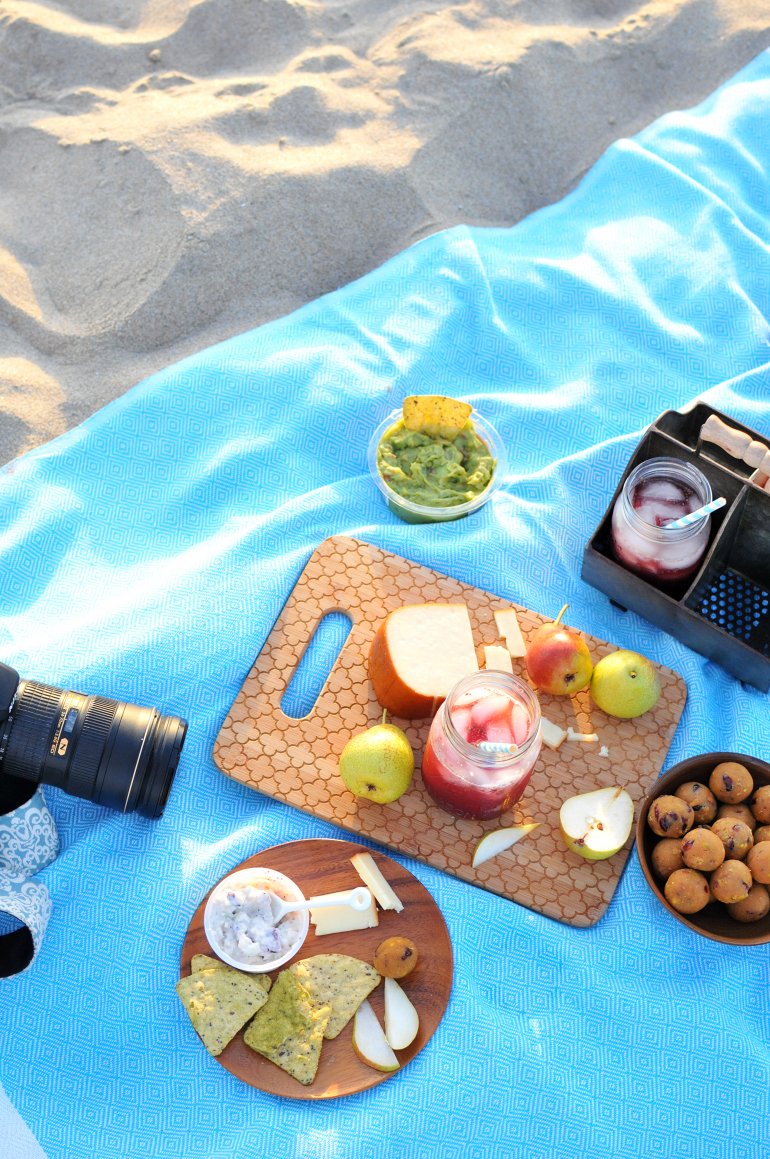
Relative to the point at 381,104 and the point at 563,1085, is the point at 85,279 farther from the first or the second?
the point at 563,1085

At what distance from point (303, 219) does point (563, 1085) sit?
1.99 meters

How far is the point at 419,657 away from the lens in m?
1.72

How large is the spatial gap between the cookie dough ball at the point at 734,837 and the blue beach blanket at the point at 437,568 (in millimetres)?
198

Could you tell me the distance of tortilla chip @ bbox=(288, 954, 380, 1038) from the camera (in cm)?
152

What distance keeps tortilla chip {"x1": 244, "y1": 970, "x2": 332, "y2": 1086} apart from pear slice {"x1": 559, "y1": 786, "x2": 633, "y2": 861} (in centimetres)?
47

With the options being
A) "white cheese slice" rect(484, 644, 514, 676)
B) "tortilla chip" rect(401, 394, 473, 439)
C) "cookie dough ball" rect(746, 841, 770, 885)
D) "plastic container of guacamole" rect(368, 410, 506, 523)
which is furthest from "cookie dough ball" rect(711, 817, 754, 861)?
"tortilla chip" rect(401, 394, 473, 439)

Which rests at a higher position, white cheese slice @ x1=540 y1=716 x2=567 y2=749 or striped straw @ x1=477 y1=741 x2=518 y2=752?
striped straw @ x1=477 y1=741 x2=518 y2=752

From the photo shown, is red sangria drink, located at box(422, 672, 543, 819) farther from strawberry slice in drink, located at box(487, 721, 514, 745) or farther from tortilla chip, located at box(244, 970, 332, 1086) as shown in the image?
tortilla chip, located at box(244, 970, 332, 1086)

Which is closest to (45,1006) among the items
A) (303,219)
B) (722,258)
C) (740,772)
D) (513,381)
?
(740,772)

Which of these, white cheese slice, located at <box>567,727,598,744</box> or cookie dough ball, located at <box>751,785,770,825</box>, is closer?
cookie dough ball, located at <box>751,785,770,825</box>

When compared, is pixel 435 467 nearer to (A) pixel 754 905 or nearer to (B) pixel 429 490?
(B) pixel 429 490

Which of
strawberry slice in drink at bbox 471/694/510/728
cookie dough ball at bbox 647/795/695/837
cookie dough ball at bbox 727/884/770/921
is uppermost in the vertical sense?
strawberry slice in drink at bbox 471/694/510/728

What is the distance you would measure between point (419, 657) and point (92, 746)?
1.80 ft

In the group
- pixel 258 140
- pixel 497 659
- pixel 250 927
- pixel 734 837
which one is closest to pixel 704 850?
pixel 734 837
